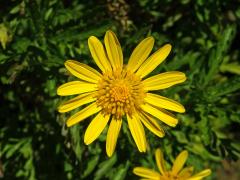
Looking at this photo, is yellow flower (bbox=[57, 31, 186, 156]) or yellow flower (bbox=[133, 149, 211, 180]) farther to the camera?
yellow flower (bbox=[133, 149, 211, 180])

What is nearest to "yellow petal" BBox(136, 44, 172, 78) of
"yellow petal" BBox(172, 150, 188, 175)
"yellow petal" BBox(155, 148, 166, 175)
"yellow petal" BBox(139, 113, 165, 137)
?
"yellow petal" BBox(139, 113, 165, 137)

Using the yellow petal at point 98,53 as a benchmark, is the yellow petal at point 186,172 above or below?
below

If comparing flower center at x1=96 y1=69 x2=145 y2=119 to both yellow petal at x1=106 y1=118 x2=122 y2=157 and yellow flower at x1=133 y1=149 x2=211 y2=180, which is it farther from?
yellow flower at x1=133 y1=149 x2=211 y2=180

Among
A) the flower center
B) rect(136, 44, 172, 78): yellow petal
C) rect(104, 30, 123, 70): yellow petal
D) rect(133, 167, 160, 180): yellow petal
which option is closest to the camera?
rect(104, 30, 123, 70): yellow petal

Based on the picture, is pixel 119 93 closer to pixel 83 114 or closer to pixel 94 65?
pixel 83 114

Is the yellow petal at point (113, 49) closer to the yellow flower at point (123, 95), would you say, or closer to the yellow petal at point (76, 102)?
the yellow flower at point (123, 95)

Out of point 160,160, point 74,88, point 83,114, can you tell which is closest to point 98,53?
point 74,88

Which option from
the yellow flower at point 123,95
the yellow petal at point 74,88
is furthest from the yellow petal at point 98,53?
the yellow petal at point 74,88
